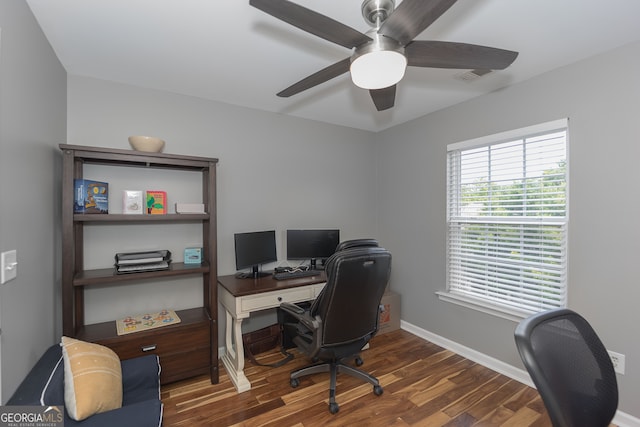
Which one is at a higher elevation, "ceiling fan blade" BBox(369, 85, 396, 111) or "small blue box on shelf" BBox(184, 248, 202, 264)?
"ceiling fan blade" BBox(369, 85, 396, 111)

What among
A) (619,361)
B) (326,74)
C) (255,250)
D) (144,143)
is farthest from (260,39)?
(619,361)

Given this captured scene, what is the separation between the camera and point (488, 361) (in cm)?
255

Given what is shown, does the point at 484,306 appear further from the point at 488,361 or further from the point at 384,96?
the point at 384,96

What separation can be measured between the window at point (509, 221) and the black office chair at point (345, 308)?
119cm

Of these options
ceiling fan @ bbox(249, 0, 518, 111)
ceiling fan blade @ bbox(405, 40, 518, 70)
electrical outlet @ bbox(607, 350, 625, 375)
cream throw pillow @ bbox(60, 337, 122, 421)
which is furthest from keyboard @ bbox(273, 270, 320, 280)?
electrical outlet @ bbox(607, 350, 625, 375)

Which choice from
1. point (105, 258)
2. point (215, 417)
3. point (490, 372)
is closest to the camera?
point (215, 417)

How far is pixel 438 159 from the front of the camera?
302cm

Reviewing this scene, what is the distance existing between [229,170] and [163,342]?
158 centimetres

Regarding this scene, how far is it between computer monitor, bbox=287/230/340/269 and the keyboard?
232 millimetres

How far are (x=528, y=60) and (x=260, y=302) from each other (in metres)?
2.70

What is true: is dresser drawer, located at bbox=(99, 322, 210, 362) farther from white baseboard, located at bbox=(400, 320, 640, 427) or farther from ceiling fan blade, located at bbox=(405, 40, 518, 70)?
ceiling fan blade, located at bbox=(405, 40, 518, 70)

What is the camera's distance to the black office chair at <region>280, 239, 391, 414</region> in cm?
184

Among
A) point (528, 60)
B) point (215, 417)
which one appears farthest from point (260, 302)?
point (528, 60)

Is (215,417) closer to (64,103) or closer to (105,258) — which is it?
(105,258)
